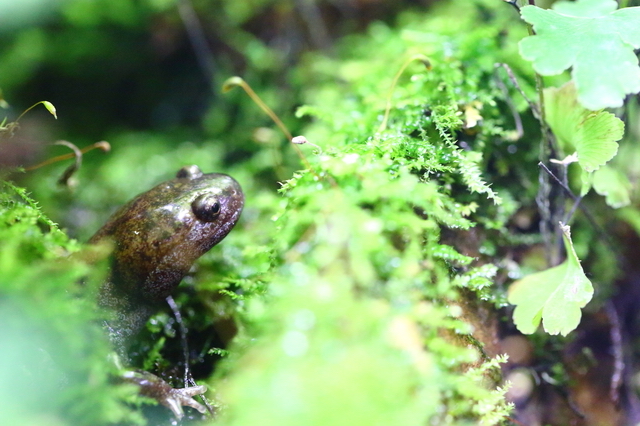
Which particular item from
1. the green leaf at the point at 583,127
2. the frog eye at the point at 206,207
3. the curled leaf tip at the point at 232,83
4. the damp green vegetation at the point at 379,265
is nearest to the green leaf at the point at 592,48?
the damp green vegetation at the point at 379,265

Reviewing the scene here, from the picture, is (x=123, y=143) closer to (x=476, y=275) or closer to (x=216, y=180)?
(x=216, y=180)

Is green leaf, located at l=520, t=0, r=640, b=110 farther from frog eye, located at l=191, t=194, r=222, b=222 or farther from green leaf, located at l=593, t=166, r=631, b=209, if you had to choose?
frog eye, located at l=191, t=194, r=222, b=222

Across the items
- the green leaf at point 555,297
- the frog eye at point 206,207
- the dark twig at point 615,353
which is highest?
the frog eye at point 206,207

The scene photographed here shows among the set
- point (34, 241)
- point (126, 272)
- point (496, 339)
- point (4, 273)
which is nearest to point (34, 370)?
point (4, 273)

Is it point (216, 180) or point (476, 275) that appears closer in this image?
point (476, 275)

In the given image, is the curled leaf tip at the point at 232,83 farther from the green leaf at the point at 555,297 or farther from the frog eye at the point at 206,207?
the green leaf at the point at 555,297
